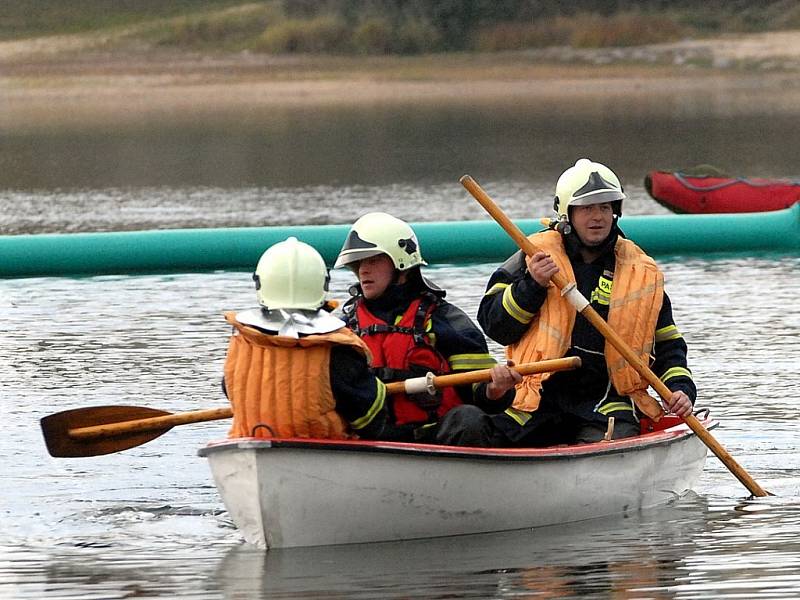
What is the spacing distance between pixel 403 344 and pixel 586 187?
0.98 meters

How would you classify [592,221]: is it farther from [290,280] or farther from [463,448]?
[290,280]

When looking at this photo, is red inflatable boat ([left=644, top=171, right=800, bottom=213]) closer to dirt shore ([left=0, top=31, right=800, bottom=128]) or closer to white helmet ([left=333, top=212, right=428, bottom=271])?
white helmet ([left=333, top=212, right=428, bottom=271])

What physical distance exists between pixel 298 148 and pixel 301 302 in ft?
88.6

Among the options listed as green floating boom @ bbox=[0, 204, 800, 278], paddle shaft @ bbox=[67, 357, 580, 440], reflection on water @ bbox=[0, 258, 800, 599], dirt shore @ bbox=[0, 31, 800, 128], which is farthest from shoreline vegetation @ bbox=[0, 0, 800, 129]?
paddle shaft @ bbox=[67, 357, 580, 440]

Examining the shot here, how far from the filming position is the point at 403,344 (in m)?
6.89

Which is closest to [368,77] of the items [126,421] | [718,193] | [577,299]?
[718,193]

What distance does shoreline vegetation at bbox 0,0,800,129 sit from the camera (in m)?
51.7

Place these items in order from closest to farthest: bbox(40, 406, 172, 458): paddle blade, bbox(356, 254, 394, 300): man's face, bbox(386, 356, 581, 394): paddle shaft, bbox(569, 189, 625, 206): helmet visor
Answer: bbox(386, 356, 581, 394): paddle shaft, bbox(356, 254, 394, 300): man's face, bbox(569, 189, 625, 206): helmet visor, bbox(40, 406, 172, 458): paddle blade

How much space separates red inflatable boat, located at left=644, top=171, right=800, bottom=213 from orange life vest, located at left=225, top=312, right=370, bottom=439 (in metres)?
11.1

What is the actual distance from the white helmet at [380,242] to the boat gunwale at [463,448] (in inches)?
28.0

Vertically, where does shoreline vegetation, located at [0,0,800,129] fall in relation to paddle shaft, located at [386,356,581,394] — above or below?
below

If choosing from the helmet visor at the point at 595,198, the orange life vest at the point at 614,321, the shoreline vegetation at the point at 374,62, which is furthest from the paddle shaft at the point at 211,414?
the shoreline vegetation at the point at 374,62

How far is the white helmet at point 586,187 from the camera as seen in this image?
718 cm

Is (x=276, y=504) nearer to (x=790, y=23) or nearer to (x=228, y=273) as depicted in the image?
(x=228, y=273)
